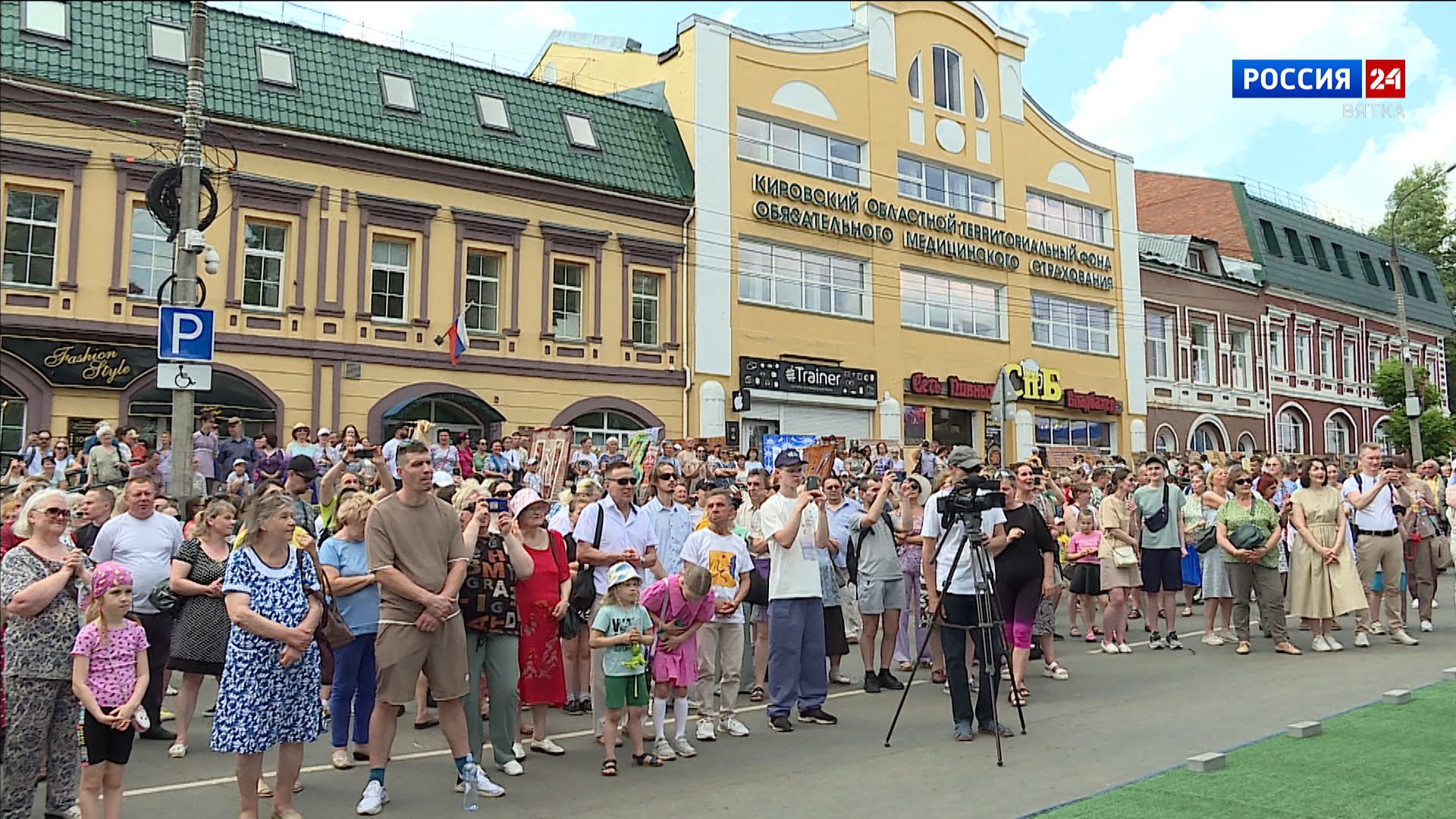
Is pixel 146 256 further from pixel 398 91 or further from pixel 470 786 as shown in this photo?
pixel 470 786

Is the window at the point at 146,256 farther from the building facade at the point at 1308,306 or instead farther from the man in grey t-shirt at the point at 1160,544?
the building facade at the point at 1308,306

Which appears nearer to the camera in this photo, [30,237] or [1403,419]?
[30,237]

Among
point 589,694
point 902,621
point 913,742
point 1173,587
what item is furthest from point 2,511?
point 1173,587

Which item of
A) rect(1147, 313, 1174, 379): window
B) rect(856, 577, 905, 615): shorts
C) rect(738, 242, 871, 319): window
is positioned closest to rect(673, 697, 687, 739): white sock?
rect(856, 577, 905, 615): shorts

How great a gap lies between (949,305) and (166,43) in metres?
20.4

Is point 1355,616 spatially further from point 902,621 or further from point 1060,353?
point 1060,353

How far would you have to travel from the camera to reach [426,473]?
6.63 m

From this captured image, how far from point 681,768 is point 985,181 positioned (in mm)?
28065

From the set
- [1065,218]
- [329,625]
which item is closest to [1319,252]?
[1065,218]

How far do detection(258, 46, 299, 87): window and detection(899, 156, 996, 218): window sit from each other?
16.2m

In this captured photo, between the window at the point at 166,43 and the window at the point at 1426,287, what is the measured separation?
169 feet

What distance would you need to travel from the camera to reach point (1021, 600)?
9047 millimetres

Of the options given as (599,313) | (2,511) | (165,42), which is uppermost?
(165,42)

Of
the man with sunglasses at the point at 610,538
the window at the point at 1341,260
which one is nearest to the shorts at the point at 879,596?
the man with sunglasses at the point at 610,538
